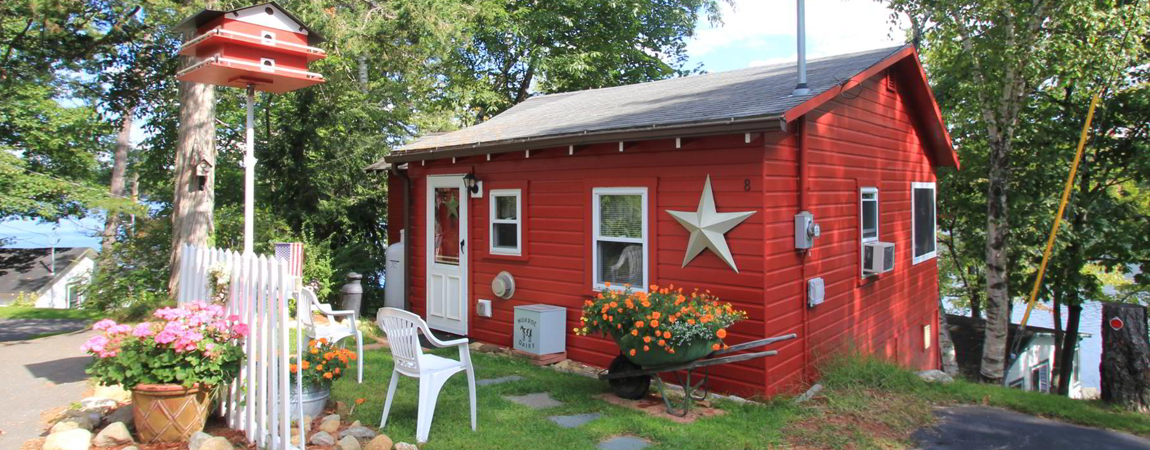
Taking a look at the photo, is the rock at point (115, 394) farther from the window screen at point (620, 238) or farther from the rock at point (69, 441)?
the window screen at point (620, 238)

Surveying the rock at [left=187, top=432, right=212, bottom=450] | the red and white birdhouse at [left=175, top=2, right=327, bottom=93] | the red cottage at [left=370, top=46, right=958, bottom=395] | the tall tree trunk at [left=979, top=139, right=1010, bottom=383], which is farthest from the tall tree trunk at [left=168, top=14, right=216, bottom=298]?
the tall tree trunk at [left=979, top=139, right=1010, bottom=383]

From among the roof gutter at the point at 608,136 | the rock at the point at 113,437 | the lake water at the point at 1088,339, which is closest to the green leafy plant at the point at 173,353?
the rock at the point at 113,437

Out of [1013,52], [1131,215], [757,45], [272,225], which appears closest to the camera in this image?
[1013,52]

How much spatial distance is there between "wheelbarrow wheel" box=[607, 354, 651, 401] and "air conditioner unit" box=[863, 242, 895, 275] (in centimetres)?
360

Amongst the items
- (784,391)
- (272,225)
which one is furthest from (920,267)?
(272,225)

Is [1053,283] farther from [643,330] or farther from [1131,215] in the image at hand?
[643,330]

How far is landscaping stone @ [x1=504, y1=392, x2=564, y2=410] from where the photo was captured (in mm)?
5703

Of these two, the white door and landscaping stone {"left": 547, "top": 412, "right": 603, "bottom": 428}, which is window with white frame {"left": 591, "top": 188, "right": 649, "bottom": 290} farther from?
the white door

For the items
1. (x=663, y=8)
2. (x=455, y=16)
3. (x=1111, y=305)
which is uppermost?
(x=663, y=8)

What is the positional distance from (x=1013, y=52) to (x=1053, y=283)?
581cm

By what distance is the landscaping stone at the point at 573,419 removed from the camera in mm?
5203

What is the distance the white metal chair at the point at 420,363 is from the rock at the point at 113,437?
157 cm

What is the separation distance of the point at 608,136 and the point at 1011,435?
13.5 feet

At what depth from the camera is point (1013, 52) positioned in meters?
10.2
